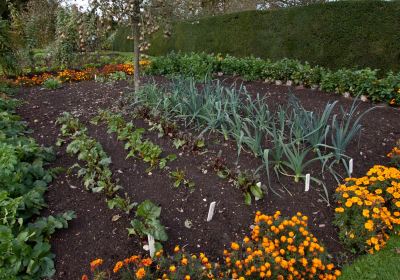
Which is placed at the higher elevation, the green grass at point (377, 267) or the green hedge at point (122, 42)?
the green hedge at point (122, 42)

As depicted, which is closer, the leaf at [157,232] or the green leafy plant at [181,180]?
the leaf at [157,232]

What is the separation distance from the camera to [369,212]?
2729 mm

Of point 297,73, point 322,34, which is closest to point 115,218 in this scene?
point 297,73

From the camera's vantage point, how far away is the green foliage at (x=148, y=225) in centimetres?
247

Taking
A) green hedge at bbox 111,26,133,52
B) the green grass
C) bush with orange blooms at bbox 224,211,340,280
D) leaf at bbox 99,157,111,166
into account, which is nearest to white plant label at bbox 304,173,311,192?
bush with orange blooms at bbox 224,211,340,280

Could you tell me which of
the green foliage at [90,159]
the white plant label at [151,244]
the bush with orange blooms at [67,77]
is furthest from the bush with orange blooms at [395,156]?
the bush with orange blooms at [67,77]

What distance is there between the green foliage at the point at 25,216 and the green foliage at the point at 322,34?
456 cm

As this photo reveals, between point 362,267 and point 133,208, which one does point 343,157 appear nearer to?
point 362,267

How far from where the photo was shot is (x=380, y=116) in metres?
5.01

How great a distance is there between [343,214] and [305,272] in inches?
28.5

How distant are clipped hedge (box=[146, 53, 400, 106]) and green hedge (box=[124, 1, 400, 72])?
577 millimetres

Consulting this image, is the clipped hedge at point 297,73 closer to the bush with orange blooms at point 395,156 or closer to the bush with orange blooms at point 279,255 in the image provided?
the bush with orange blooms at point 395,156

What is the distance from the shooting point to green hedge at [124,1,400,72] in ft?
23.3

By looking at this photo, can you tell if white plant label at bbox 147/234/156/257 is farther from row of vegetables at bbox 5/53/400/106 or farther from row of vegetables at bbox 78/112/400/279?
row of vegetables at bbox 5/53/400/106
